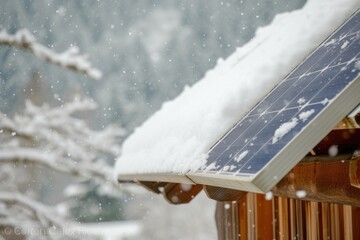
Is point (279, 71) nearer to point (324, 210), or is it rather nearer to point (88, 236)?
point (324, 210)

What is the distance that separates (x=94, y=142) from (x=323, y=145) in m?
7.67

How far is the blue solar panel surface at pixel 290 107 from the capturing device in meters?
2.27

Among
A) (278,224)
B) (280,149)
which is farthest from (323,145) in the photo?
(278,224)

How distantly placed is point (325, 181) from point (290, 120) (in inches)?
29.5

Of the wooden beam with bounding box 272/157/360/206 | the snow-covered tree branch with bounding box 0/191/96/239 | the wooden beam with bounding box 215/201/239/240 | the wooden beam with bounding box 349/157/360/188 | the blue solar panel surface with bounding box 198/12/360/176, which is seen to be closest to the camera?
the blue solar panel surface with bounding box 198/12/360/176

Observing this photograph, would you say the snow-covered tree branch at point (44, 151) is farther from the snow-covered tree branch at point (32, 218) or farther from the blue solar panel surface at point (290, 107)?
the blue solar panel surface at point (290, 107)

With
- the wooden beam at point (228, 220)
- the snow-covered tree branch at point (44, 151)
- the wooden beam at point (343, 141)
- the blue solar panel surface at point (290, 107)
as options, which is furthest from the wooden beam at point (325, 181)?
the snow-covered tree branch at point (44, 151)

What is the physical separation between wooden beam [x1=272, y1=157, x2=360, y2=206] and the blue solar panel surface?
375 mm

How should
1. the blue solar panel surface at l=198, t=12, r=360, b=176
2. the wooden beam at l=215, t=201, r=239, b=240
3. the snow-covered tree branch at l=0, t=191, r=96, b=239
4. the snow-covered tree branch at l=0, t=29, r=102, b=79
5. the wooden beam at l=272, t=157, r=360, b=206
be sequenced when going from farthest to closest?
the snow-covered tree branch at l=0, t=191, r=96, b=239 < the snow-covered tree branch at l=0, t=29, r=102, b=79 < the wooden beam at l=215, t=201, r=239, b=240 < the wooden beam at l=272, t=157, r=360, b=206 < the blue solar panel surface at l=198, t=12, r=360, b=176

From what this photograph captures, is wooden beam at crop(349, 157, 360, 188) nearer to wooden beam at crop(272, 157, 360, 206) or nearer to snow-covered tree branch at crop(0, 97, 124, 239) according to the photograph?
wooden beam at crop(272, 157, 360, 206)

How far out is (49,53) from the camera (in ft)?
21.6

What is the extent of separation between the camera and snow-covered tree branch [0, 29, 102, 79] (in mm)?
6430

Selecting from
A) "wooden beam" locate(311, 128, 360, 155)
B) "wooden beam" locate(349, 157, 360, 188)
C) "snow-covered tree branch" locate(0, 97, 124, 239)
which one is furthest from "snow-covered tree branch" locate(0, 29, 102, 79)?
"wooden beam" locate(349, 157, 360, 188)

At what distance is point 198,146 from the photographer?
3.51m
